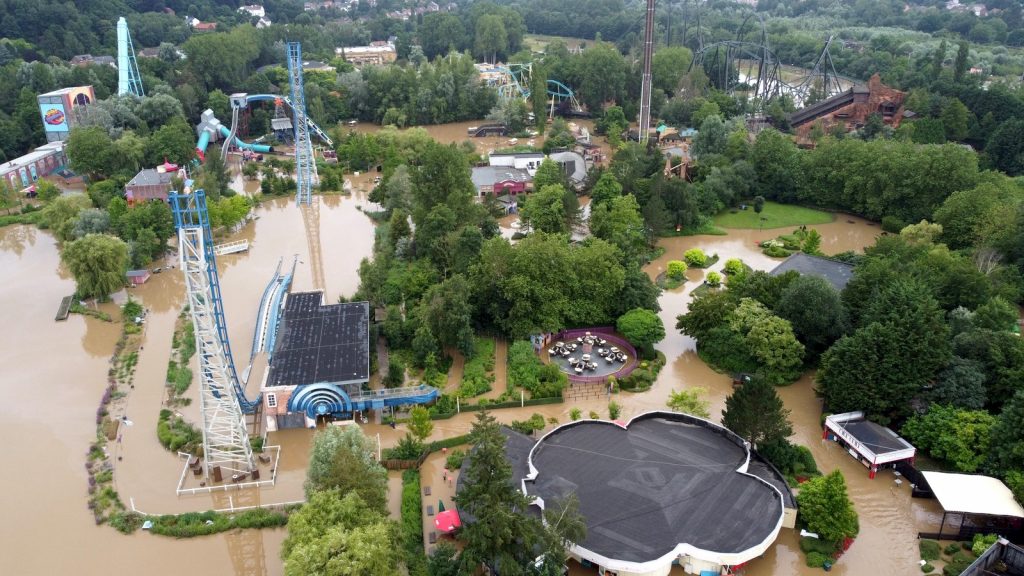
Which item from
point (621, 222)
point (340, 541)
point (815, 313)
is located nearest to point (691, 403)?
point (815, 313)

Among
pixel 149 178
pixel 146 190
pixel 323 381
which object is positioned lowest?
pixel 323 381

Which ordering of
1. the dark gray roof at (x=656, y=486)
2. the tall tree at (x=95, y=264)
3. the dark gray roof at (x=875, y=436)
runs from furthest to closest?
1. the tall tree at (x=95, y=264)
2. the dark gray roof at (x=875, y=436)
3. the dark gray roof at (x=656, y=486)

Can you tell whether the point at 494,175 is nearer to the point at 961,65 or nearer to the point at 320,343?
the point at 320,343

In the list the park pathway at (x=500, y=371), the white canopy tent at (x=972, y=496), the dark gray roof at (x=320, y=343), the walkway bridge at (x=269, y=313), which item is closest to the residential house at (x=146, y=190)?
the walkway bridge at (x=269, y=313)

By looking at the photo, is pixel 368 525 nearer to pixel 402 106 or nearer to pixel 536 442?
pixel 536 442

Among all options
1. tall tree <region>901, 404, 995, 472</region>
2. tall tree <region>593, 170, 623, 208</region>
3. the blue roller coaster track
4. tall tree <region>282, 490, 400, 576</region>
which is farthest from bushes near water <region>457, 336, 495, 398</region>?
tall tree <region>901, 404, 995, 472</region>

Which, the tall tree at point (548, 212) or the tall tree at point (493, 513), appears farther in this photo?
the tall tree at point (548, 212)

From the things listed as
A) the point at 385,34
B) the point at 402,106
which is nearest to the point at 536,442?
the point at 402,106

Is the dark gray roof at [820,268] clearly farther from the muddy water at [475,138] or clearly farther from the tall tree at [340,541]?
the muddy water at [475,138]
